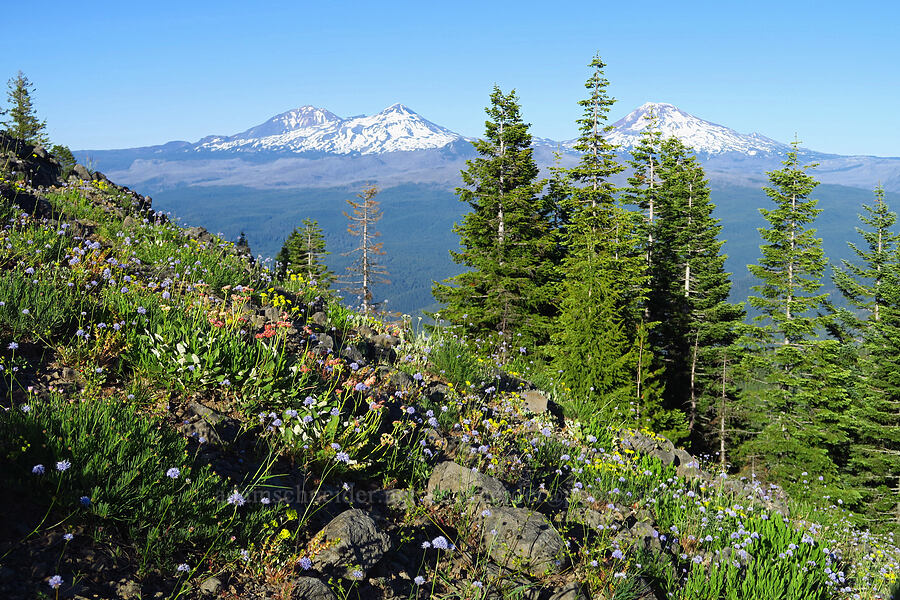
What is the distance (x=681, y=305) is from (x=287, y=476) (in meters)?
41.1

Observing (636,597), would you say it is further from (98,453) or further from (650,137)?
(650,137)

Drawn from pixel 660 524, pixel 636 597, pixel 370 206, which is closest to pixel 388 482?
pixel 636 597

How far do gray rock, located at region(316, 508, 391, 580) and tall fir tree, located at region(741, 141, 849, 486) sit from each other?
35.0 m

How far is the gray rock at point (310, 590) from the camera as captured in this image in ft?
10.5

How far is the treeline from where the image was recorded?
25719mm

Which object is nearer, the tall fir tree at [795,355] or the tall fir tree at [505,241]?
the tall fir tree at [505,241]

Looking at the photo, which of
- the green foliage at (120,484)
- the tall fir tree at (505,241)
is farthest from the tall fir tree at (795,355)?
the green foliage at (120,484)

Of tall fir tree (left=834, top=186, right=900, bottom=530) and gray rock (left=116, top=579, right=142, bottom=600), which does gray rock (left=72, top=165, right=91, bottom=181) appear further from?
tall fir tree (left=834, top=186, right=900, bottom=530)

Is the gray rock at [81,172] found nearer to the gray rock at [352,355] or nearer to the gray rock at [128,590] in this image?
the gray rock at [352,355]

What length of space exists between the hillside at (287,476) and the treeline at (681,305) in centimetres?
1638


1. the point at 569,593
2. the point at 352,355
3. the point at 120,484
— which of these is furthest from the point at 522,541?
the point at 352,355

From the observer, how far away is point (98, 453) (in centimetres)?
316

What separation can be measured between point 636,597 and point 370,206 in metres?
42.9

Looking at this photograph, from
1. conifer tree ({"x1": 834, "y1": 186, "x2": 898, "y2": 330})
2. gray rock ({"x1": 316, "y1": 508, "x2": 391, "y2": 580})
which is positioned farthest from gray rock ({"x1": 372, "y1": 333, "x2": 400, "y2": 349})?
conifer tree ({"x1": 834, "y1": 186, "x2": 898, "y2": 330})
